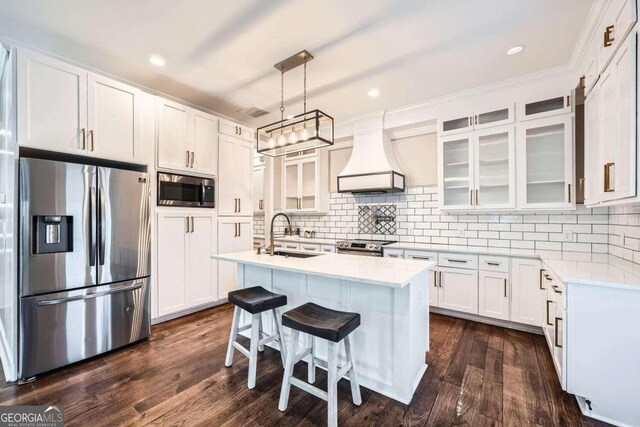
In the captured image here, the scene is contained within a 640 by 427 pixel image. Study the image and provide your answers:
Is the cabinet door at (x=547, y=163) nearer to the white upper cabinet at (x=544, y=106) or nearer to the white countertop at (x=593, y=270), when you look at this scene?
the white upper cabinet at (x=544, y=106)

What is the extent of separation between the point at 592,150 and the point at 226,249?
407cm

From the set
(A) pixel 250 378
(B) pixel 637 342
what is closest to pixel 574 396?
(B) pixel 637 342

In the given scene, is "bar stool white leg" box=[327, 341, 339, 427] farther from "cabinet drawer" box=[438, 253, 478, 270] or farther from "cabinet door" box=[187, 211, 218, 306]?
"cabinet door" box=[187, 211, 218, 306]

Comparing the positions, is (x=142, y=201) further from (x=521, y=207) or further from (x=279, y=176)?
(x=521, y=207)

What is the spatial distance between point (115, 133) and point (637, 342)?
14.2 ft

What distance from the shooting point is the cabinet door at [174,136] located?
3.12 meters

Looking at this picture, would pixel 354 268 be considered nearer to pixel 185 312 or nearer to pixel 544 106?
pixel 185 312

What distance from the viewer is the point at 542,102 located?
3.02 meters

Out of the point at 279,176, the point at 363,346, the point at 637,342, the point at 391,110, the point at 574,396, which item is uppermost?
the point at 391,110

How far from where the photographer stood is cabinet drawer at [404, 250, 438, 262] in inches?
136

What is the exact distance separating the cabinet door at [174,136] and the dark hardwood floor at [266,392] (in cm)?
197

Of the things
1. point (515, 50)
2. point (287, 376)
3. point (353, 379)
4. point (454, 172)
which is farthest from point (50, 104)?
point (454, 172)

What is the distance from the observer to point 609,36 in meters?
1.88

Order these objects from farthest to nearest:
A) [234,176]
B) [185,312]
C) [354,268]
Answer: [234,176] < [185,312] < [354,268]
